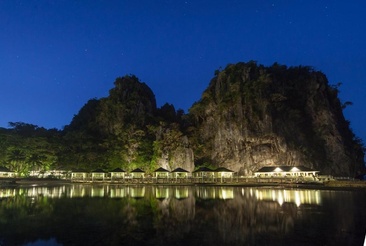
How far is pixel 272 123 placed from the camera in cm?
5750

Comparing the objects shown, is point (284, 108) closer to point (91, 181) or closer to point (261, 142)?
point (261, 142)

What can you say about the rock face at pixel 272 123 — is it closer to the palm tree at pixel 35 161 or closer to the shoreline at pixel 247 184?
the shoreline at pixel 247 184

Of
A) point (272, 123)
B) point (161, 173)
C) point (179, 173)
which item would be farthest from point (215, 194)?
point (272, 123)

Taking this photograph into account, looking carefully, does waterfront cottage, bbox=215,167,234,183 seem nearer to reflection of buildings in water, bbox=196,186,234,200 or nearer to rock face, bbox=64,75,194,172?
rock face, bbox=64,75,194,172

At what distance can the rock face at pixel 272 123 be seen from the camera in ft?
185

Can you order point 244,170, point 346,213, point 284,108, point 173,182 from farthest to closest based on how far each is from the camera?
point 284,108, point 244,170, point 173,182, point 346,213

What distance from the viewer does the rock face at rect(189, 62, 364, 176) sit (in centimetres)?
5637

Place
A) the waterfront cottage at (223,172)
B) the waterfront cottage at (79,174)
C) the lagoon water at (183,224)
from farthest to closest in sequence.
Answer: the waterfront cottage at (79,174) < the waterfront cottage at (223,172) < the lagoon water at (183,224)

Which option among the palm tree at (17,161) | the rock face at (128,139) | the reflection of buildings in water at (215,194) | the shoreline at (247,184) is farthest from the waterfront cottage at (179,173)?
the palm tree at (17,161)

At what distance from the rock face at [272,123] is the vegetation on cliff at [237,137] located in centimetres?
19

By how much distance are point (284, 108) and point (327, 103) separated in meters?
11.1

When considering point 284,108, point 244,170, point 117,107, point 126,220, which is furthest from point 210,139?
point 126,220

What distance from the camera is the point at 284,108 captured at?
61438 millimetres

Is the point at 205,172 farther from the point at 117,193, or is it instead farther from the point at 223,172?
the point at 117,193
